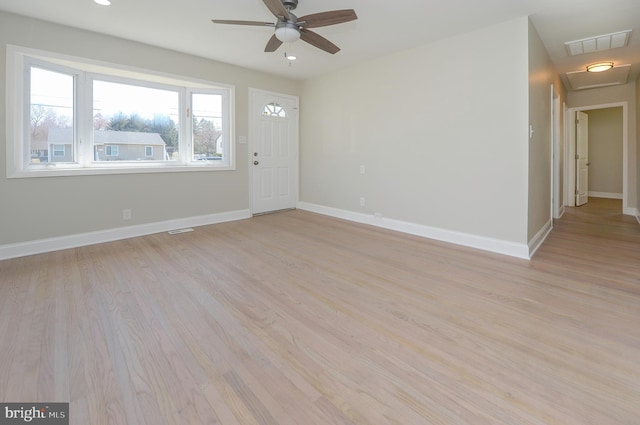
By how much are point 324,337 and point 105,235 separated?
352cm

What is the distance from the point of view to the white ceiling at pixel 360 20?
302 cm

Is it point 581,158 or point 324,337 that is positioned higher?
point 581,158

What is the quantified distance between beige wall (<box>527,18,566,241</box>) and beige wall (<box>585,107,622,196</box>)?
488 centimetres

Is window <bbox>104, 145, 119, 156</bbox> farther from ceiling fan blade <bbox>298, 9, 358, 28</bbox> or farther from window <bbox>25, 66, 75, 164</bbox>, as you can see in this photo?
ceiling fan blade <bbox>298, 9, 358, 28</bbox>

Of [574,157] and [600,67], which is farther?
[574,157]

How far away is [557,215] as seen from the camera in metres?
5.38

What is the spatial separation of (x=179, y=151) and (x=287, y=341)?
3975mm

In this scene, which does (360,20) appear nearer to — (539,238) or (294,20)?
(294,20)

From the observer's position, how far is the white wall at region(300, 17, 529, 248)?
3412 millimetres

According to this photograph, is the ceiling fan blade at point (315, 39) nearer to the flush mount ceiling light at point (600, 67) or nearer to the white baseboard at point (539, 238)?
the white baseboard at point (539, 238)

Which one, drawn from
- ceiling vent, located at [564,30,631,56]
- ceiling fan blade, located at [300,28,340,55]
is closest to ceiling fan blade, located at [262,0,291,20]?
ceiling fan blade, located at [300,28,340,55]

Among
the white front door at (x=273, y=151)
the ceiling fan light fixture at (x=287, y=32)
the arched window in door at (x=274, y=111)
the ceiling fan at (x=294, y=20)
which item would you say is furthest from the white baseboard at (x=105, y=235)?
the ceiling fan light fixture at (x=287, y=32)

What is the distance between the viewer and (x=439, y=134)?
13.2ft

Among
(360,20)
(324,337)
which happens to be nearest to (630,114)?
(360,20)
